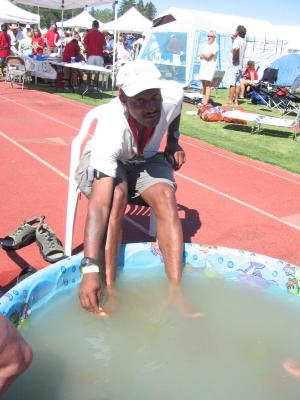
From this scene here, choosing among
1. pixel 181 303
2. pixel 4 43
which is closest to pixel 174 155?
pixel 181 303

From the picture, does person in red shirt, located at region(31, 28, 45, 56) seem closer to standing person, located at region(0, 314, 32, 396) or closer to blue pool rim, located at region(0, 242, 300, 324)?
blue pool rim, located at region(0, 242, 300, 324)

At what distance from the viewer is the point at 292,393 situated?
2.15 metres

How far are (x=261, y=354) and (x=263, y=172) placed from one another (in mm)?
4478

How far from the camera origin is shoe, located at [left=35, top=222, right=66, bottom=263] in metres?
3.28

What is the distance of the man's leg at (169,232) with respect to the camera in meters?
2.95

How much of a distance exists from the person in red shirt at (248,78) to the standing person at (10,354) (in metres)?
14.3

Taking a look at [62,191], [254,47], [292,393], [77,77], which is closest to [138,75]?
[292,393]

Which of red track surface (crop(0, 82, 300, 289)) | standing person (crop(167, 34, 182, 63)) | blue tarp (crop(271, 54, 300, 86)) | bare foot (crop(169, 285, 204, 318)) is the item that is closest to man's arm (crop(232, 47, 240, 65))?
standing person (crop(167, 34, 182, 63))

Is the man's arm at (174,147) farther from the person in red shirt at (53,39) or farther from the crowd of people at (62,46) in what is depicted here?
the person in red shirt at (53,39)

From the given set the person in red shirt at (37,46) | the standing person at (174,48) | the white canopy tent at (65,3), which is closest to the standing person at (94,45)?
the white canopy tent at (65,3)

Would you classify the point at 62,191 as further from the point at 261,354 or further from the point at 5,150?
the point at 261,354

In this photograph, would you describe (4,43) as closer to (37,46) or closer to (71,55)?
(37,46)

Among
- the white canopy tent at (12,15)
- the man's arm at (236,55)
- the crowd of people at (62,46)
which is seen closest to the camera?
the man's arm at (236,55)

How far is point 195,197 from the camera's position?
5.27 metres
